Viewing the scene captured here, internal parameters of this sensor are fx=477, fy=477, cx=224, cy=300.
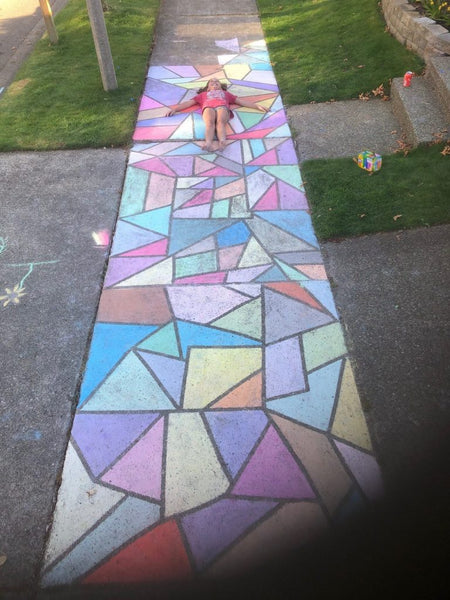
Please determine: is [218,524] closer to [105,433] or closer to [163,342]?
[105,433]

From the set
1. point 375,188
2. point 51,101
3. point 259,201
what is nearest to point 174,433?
point 259,201

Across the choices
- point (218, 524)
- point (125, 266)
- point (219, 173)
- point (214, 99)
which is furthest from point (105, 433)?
point (214, 99)

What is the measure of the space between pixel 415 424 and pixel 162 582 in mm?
1941

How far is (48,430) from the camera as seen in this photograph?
3482 mm

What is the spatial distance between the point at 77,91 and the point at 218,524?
751 cm

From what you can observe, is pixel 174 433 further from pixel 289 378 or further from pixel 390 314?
pixel 390 314

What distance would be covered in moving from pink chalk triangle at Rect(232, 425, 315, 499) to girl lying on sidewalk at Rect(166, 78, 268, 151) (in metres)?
4.60

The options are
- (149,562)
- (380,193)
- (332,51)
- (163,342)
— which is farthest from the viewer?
(332,51)

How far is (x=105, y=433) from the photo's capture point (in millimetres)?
3459

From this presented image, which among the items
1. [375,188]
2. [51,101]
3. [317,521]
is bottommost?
[317,521]

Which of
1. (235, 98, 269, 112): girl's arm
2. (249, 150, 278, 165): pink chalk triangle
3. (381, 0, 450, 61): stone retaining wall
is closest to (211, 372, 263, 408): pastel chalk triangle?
(249, 150, 278, 165): pink chalk triangle

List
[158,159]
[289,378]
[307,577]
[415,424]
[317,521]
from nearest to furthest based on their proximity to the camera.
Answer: [307,577]
[317,521]
[415,424]
[289,378]
[158,159]

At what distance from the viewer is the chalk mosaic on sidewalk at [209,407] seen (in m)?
2.91

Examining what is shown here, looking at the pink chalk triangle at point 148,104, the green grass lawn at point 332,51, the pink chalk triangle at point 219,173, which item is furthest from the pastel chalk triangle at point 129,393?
the green grass lawn at point 332,51
